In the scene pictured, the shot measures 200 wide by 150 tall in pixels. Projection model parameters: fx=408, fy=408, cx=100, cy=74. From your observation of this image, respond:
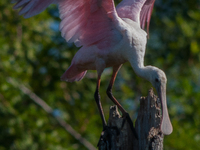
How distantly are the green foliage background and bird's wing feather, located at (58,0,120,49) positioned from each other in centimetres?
210

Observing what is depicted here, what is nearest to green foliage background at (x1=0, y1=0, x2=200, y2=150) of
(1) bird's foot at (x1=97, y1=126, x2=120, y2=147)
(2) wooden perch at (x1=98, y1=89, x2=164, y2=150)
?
(1) bird's foot at (x1=97, y1=126, x2=120, y2=147)

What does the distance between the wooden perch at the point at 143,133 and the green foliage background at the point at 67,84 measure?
8.82 feet

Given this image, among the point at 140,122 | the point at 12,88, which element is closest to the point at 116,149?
the point at 140,122

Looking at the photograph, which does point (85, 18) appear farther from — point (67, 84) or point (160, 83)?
point (67, 84)

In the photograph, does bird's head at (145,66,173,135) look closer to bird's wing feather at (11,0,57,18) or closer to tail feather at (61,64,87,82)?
tail feather at (61,64,87,82)

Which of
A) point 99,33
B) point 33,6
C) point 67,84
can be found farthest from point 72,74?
point 67,84

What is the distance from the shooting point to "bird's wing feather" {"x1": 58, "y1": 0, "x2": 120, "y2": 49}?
441cm

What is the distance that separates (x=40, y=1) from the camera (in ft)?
14.3

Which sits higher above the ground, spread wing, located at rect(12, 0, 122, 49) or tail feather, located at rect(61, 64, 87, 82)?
spread wing, located at rect(12, 0, 122, 49)

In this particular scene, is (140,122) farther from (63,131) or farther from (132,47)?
(63,131)

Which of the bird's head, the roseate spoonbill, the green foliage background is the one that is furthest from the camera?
the green foliage background

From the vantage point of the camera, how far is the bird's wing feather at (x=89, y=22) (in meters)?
4.41

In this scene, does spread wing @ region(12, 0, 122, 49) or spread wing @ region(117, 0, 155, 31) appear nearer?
spread wing @ region(12, 0, 122, 49)

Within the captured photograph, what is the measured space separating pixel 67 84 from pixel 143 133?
13.0ft
